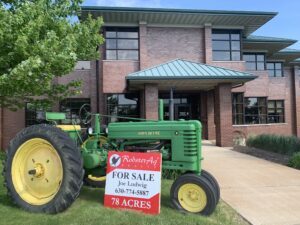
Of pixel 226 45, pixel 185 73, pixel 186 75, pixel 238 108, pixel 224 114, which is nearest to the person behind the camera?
pixel 186 75

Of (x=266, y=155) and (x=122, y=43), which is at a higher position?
(x=122, y=43)

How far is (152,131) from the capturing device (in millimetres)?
5848

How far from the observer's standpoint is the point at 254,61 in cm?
2430

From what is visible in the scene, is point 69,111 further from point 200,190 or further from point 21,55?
point 200,190

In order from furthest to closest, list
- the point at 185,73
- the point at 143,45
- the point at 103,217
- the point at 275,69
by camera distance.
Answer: the point at 275,69 < the point at 143,45 < the point at 185,73 < the point at 103,217

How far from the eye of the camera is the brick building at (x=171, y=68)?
58.1ft

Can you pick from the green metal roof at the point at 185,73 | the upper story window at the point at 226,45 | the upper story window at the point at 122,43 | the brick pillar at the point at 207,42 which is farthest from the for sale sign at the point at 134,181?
the upper story window at the point at 226,45

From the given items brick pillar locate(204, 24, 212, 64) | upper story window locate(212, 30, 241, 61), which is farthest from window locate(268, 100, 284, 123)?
brick pillar locate(204, 24, 212, 64)

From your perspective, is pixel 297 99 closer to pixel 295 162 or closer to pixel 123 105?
pixel 123 105

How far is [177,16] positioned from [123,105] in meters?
5.69

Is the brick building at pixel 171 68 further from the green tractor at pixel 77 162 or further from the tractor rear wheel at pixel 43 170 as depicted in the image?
the tractor rear wheel at pixel 43 170

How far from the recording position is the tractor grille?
5.59 metres

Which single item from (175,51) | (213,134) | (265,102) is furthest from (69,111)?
(265,102)

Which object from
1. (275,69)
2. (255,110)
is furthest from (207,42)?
(275,69)
